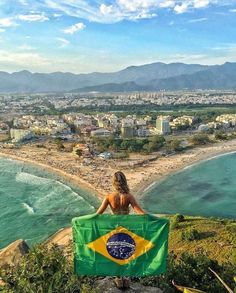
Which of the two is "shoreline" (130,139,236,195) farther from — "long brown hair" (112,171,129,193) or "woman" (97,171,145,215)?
"long brown hair" (112,171,129,193)

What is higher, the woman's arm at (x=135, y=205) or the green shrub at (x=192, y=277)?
the woman's arm at (x=135, y=205)

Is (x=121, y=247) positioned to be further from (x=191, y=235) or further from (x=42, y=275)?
(x=191, y=235)

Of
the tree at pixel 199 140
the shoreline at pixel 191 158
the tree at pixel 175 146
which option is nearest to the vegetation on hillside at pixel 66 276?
the shoreline at pixel 191 158

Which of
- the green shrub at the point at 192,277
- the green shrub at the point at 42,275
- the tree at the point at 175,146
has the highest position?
the green shrub at the point at 42,275

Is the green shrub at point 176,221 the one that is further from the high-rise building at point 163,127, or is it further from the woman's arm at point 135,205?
the high-rise building at point 163,127

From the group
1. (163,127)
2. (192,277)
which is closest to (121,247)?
(192,277)

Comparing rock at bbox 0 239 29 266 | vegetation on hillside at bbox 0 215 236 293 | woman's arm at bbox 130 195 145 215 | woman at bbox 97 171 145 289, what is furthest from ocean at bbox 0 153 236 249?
woman's arm at bbox 130 195 145 215

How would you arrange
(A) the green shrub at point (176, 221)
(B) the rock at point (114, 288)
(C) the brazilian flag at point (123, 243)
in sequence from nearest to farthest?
(C) the brazilian flag at point (123, 243) → (B) the rock at point (114, 288) → (A) the green shrub at point (176, 221)
